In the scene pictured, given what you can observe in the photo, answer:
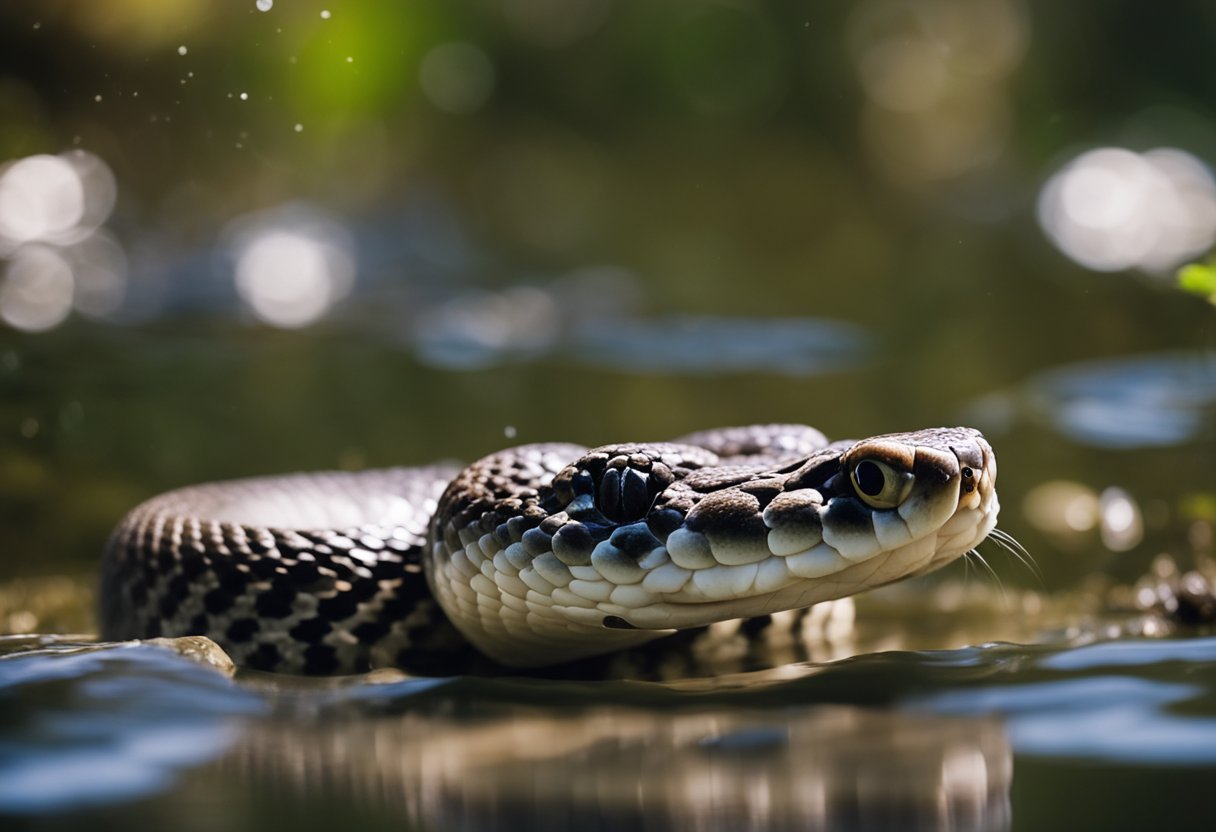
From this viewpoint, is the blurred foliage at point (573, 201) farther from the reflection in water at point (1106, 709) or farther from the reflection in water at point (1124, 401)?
the reflection in water at point (1106, 709)

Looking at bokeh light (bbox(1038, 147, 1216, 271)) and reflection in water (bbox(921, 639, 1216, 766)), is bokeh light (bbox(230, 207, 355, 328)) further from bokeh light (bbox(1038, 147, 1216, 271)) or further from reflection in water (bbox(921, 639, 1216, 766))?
reflection in water (bbox(921, 639, 1216, 766))

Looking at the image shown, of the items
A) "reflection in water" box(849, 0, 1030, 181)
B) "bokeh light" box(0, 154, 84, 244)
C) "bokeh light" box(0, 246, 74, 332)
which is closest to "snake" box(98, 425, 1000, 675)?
"bokeh light" box(0, 246, 74, 332)

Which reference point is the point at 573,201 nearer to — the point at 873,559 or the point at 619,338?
the point at 619,338

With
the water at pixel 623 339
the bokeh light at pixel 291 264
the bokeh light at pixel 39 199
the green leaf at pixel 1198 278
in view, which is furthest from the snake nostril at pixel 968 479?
the bokeh light at pixel 39 199

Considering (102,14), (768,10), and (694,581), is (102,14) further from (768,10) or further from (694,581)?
(694,581)

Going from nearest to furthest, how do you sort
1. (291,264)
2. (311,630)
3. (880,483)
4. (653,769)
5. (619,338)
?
(653,769), (880,483), (311,630), (619,338), (291,264)

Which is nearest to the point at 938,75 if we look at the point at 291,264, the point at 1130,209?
the point at 1130,209
